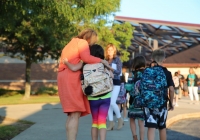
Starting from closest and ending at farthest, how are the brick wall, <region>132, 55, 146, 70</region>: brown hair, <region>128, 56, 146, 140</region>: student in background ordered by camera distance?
<region>128, 56, 146, 140</region>: student in background, <region>132, 55, 146, 70</region>: brown hair, the brick wall

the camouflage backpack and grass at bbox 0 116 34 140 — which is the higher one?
the camouflage backpack

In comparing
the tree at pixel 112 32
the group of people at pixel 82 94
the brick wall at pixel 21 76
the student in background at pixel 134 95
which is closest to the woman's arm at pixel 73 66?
the group of people at pixel 82 94

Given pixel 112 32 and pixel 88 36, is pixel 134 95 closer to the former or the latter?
pixel 88 36

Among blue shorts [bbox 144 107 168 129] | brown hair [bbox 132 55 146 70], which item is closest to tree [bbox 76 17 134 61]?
brown hair [bbox 132 55 146 70]

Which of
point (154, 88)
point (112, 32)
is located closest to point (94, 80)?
point (154, 88)

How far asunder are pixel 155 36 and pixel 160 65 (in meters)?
33.2

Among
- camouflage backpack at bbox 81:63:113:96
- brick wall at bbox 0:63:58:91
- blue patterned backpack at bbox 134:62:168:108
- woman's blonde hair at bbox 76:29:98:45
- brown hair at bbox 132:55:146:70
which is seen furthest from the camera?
brick wall at bbox 0:63:58:91

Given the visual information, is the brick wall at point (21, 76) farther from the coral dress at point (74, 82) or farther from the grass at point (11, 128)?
the coral dress at point (74, 82)

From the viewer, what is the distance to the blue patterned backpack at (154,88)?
6688 mm

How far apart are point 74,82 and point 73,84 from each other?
36 millimetres

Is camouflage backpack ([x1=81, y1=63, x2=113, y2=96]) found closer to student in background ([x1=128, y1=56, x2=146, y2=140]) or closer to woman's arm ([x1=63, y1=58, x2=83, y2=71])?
woman's arm ([x1=63, y1=58, x2=83, y2=71])

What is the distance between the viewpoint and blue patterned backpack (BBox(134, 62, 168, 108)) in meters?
6.69

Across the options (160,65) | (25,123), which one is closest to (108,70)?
(160,65)

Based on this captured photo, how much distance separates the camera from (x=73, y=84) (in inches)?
257
